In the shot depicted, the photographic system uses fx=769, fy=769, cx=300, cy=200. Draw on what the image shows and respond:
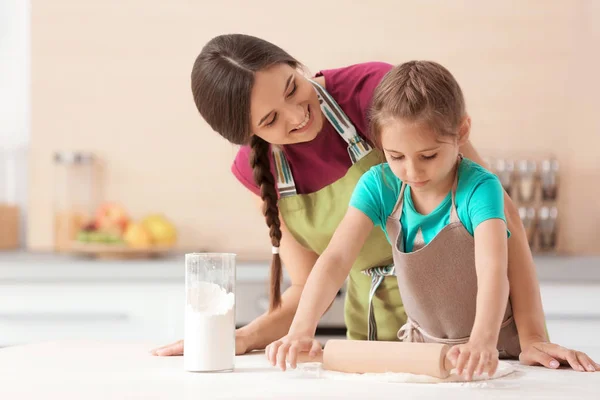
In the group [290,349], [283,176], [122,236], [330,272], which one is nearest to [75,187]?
[122,236]

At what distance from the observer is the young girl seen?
1.15m

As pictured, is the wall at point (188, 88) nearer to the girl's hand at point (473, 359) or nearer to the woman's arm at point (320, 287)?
the woman's arm at point (320, 287)

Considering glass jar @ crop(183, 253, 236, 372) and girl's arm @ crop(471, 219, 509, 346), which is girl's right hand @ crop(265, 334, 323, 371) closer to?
glass jar @ crop(183, 253, 236, 372)

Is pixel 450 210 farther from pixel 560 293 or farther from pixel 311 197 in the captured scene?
pixel 560 293

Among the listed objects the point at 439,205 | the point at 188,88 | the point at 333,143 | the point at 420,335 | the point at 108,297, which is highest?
the point at 188,88

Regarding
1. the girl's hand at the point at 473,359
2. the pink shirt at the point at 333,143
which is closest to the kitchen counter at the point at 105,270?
the pink shirt at the point at 333,143

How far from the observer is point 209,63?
1397 mm

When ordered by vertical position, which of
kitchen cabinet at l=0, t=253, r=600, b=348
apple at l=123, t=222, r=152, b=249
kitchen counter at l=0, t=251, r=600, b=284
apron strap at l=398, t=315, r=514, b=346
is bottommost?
kitchen cabinet at l=0, t=253, r=600, b=348

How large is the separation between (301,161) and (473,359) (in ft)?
2.27

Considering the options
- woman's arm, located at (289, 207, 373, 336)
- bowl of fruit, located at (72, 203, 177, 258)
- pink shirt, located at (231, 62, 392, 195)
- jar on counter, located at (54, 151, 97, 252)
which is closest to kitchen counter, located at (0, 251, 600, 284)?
bowl of fruit, located at (72, 203, 177, 258)

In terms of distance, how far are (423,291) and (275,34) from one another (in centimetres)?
201

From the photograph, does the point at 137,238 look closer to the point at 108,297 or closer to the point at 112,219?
the point at 112,219

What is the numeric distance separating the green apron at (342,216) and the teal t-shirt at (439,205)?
0.18 meters

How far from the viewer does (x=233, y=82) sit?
1.36 m
